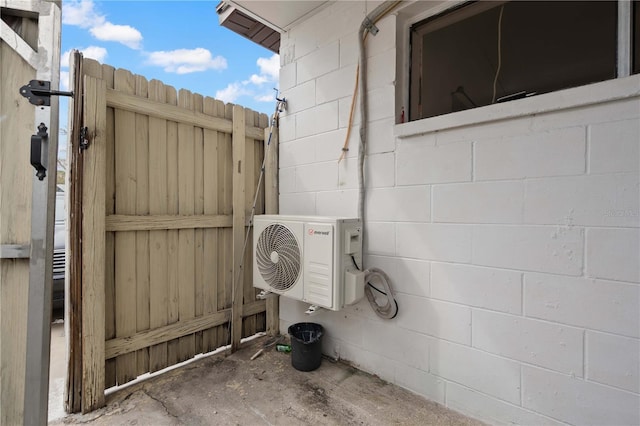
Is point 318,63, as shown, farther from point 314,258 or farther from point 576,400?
point 576,400

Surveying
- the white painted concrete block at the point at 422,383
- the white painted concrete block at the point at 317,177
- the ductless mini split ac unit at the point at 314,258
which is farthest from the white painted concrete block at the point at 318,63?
the white painted concrete block at the point at 422,383

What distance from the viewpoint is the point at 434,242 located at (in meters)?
1.67

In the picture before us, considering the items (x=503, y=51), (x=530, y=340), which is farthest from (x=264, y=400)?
Result: (x=503, y=51)

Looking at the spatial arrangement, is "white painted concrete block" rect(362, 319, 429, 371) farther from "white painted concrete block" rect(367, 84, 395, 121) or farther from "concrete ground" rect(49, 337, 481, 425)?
"white painted concrete block" rect(367, 84, 395, 121)

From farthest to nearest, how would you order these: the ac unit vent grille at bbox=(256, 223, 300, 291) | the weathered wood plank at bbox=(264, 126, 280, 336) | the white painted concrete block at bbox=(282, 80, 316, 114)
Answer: the weathered wood plank at bbox=(264, 126, 280, 336) < the white painted concrete block at bbox=(282, 80, 316, 114) < the ac unit vent grille at bbox=(256, 223, 300, 291)

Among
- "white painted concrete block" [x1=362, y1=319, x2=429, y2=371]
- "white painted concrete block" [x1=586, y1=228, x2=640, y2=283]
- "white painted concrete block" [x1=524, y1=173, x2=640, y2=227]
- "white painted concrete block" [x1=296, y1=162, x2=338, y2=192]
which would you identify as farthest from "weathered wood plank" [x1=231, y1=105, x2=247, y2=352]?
"white painted concrete block" [x1=586, y1=228, x2=640, y2=283]

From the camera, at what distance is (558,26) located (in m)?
1.83

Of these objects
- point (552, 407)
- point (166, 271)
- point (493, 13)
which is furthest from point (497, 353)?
point (166, 271)

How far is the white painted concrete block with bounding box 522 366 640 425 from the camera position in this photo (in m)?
1.15

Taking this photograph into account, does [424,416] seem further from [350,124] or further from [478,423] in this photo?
[350,124]

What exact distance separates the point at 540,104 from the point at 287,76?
1.84 metres

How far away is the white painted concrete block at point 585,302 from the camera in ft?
3.76

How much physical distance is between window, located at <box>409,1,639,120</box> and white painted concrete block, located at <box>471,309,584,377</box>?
1162 mm

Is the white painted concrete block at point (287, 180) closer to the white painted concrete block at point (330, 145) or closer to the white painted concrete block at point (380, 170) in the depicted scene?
the white painted concrete block at point (330, 145)
